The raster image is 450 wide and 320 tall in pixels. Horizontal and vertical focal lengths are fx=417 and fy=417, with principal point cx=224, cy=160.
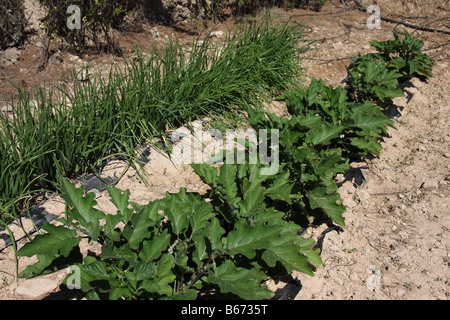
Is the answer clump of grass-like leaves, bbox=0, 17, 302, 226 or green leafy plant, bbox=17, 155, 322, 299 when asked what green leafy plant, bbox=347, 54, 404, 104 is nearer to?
clump of grass-like leaves, bbox=0, 17, 302, 226

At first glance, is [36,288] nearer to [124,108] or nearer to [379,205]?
[124,108]

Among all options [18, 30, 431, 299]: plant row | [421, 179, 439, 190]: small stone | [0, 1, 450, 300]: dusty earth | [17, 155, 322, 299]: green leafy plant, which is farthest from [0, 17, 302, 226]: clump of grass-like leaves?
[421, 179, 439, 190]: small stone

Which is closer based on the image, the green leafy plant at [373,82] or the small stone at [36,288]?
the small stone at [36,288]

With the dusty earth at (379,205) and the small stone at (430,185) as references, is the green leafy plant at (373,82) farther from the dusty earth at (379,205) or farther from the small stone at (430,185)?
the small stone at (430,185)

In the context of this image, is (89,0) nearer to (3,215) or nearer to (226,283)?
(3,215)

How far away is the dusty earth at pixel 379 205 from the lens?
2.23m

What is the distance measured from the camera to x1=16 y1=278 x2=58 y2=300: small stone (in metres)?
2.03

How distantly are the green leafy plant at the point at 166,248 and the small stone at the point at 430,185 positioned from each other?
4.37 ft

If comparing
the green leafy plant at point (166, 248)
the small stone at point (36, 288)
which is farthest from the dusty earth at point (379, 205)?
the green leafy plant at point (166, 248)

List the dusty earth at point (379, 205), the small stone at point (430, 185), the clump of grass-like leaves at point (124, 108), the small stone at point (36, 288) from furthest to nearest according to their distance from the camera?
the small stone at point (430, 185)
the clump of grass-like leaves at point (124, 108)
the dusty earth at point (379, 205)
the small stone at point (36, 288)

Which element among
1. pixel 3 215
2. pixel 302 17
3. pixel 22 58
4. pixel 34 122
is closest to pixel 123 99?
pixel 34 122

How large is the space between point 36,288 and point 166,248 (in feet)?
2.38
